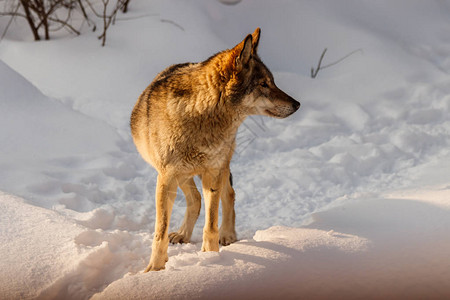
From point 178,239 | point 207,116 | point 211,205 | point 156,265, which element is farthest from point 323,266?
point 178,239

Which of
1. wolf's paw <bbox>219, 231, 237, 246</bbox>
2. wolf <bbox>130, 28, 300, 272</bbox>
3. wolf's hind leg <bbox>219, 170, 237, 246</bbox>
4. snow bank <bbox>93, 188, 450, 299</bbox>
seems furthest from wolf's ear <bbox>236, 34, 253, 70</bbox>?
wolf's paw <bbox>219, 231, 237, 246</bbox>

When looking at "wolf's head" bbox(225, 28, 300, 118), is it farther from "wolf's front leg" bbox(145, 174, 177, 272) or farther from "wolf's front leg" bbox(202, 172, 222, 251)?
"wolf's front leg" bbox(145, 174, 177, 272)

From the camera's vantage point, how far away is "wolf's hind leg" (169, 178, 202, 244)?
436 centimetres

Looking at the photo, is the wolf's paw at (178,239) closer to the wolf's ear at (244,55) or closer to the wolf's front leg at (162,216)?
the wolf's front leg at (162,216)

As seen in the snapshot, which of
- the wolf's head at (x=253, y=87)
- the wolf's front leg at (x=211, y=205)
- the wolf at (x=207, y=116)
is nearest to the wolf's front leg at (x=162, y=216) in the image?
the wolf at (x=207, y=116)

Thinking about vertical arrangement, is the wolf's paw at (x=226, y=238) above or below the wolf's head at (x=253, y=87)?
below

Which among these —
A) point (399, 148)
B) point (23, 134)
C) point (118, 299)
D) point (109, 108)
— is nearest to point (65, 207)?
point (23, 134)

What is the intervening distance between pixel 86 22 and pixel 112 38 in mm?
1151

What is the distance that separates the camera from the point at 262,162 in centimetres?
650

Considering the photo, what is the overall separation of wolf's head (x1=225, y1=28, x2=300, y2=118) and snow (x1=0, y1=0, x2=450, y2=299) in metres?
0.98

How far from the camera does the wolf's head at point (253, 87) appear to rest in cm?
331

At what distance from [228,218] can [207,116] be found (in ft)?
4.42

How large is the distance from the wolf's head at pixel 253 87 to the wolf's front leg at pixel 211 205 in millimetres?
516

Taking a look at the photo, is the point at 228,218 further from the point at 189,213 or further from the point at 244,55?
the point at 244,55
